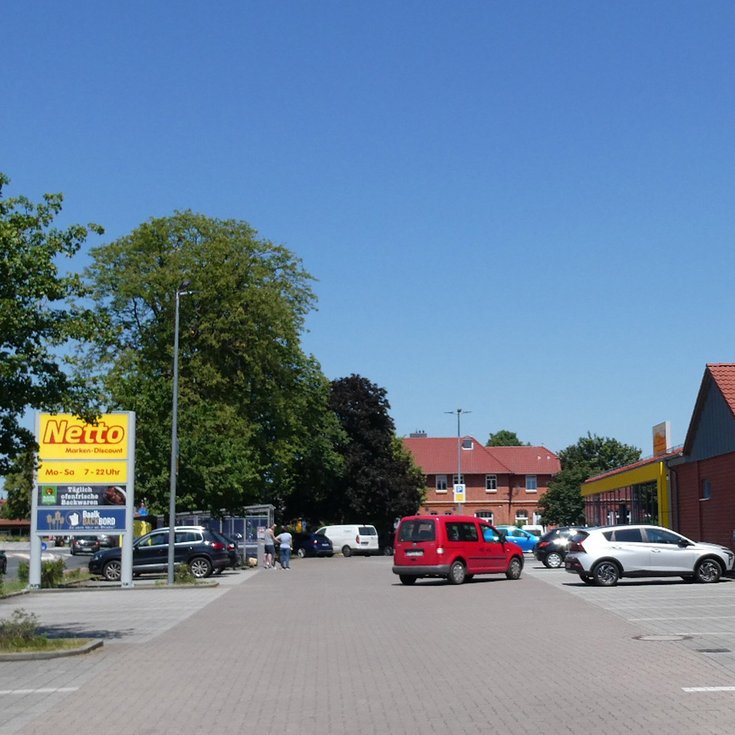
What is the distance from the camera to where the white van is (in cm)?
6644

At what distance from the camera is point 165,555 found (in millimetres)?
36875

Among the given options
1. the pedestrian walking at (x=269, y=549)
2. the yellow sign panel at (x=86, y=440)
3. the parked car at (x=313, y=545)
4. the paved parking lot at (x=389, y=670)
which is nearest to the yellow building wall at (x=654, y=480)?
the pedestrian walking at (x=269, y=549)

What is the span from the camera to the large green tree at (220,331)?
50250 millimetres

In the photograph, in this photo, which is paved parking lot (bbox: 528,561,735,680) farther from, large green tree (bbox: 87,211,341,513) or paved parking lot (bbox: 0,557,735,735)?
large green tree (bbox: 87,211,341,513)

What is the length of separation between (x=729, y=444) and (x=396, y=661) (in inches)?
949

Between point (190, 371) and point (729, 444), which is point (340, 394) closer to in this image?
point (190, 371)

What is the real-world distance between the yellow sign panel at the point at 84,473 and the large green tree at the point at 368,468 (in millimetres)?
39756

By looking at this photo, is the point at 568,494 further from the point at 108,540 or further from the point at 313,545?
the point at 108,540

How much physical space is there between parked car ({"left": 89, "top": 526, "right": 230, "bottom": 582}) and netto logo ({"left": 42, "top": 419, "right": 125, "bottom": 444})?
17.0 feet

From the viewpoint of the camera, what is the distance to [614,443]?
113562 millimetres

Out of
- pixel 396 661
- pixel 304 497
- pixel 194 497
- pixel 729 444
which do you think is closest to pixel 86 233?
pixel 396 661

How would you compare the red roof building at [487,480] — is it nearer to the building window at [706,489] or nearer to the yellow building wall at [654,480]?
the yellow building wall at [654,480]

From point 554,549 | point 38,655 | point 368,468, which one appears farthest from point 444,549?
point 368,468

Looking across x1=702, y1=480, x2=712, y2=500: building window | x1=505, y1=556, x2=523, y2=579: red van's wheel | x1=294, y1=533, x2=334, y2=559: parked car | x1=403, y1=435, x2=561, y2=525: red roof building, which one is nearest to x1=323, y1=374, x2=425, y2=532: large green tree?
x1=294, y1=533, x2=334, y2=559: parked car
